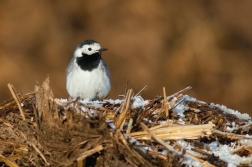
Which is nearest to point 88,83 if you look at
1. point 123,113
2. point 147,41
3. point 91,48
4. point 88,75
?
point 88,75

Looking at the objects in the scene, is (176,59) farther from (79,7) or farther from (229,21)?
(79,7)

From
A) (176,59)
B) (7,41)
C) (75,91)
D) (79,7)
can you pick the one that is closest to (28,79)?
(7,41)

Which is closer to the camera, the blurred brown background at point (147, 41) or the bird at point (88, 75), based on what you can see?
the bird at point (88, 75)

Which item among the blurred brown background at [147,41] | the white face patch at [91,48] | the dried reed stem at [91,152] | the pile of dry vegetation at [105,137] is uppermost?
the blurred brown background at [147,41]

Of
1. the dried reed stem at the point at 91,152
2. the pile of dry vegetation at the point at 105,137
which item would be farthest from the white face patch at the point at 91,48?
the dried reed stem at the point at 91,152

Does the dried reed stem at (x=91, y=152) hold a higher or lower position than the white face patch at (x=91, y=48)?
lower

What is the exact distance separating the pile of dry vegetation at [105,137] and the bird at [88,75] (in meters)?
2.37

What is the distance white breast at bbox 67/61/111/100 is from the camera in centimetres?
717

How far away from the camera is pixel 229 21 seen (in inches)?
575

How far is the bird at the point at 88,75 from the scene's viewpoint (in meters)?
7.17

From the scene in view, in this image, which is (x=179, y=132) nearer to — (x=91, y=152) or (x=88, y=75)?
(x=91, y=152)

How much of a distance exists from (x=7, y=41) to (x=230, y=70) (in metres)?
5.08

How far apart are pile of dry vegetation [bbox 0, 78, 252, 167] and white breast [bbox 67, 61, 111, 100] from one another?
2.36m

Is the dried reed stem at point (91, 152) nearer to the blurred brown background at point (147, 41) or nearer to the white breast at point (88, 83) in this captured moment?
the white breast at point (88, 83)
